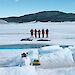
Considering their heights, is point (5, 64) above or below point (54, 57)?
below

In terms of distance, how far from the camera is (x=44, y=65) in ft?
18.2

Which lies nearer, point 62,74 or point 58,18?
point 62,74

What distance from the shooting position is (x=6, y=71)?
4.39 m

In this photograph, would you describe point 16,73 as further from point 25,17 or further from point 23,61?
point 25,17

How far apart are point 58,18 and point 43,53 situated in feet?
227

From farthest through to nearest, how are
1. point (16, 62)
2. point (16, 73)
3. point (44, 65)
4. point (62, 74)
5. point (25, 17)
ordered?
point (25, 17) < point (16, 62) < point (44, 65) < point (62, 74) < point (16, 73)

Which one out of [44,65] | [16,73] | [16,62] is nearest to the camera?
[16,73]

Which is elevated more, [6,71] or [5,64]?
[6,71]

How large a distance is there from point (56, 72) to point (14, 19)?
7051 centimetres

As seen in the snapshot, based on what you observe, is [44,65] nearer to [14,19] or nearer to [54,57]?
[54,57]

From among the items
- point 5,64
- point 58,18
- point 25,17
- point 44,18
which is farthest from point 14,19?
point 5,64

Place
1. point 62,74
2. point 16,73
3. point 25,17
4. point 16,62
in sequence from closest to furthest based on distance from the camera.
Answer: point 16,73
point 62,74
point 16,62
point 25,17

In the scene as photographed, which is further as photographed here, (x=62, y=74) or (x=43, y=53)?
(x=43, y=53)

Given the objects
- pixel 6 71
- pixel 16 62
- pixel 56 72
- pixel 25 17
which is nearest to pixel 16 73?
pixel 6 71
